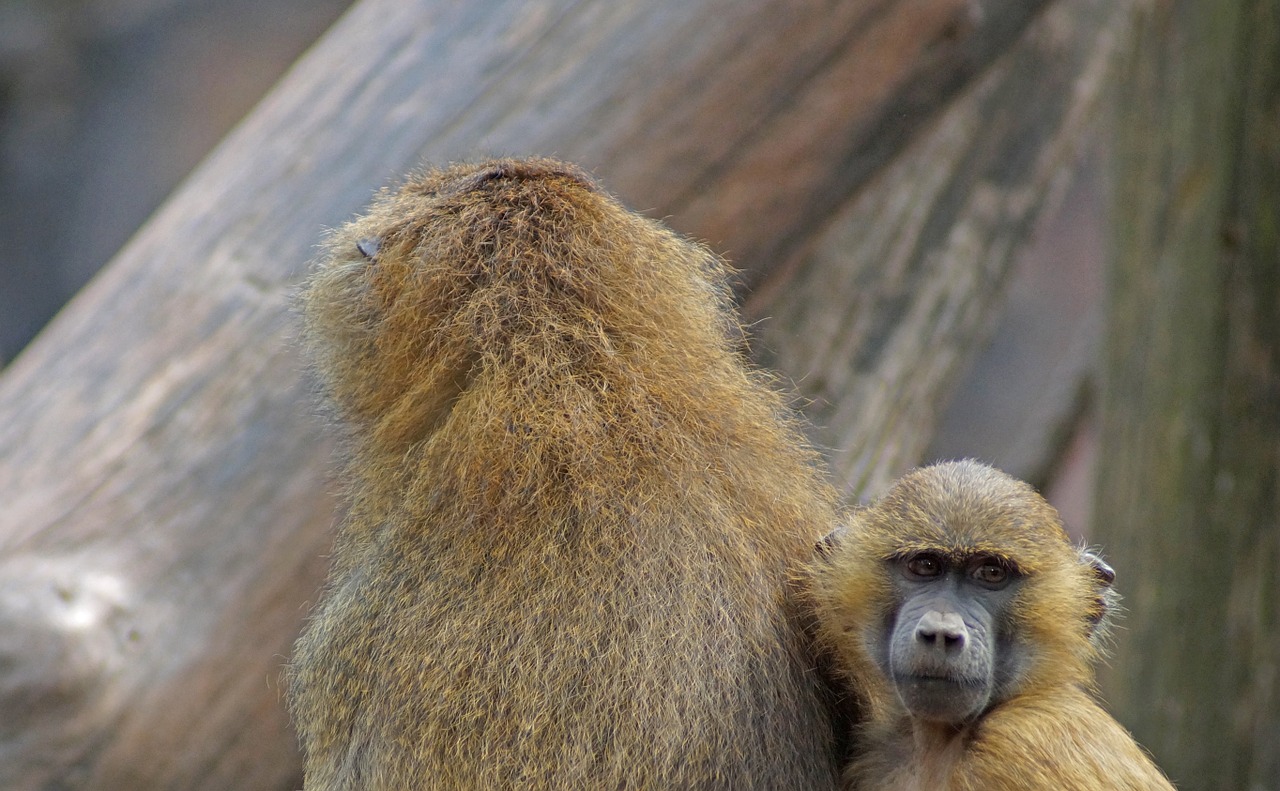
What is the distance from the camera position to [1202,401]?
4.25 meters

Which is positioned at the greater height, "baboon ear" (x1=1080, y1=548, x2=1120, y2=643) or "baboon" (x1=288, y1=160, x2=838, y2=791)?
"baboon ear" (x1=1080, y1=548, x2=1120, y2=643)

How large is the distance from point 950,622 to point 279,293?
2.32 meters

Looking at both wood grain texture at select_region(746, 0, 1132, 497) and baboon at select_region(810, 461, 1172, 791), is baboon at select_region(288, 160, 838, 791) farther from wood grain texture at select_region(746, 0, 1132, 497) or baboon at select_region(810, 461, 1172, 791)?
wood grain texture at select_region(746, 0, 1132, 497)

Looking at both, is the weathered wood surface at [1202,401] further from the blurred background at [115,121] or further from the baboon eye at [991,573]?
the blurred background at [115,121]

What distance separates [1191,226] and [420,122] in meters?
2.73

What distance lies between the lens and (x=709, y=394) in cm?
268

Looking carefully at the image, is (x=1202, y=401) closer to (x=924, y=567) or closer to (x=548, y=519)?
(x=924, y=567)

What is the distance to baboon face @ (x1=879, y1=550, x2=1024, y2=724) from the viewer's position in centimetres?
234

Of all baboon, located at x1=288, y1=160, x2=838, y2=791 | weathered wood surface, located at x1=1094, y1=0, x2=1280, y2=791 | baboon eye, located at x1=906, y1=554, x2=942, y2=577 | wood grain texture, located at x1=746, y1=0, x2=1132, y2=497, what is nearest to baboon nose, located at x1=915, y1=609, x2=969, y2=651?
baboon eye, located at x1=906, y1=554, x2=942, y2=577

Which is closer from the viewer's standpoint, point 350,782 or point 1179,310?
point 350,782

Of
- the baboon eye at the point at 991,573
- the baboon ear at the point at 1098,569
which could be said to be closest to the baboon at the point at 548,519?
the baboon eye at the point at 991,573

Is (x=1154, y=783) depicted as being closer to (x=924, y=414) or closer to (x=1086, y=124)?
(x=924, y=414)

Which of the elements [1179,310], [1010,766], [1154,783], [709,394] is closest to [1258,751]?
[1179,310]

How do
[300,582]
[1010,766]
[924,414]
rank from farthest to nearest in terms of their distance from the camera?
[924,414], [300,582], [1010,766]
